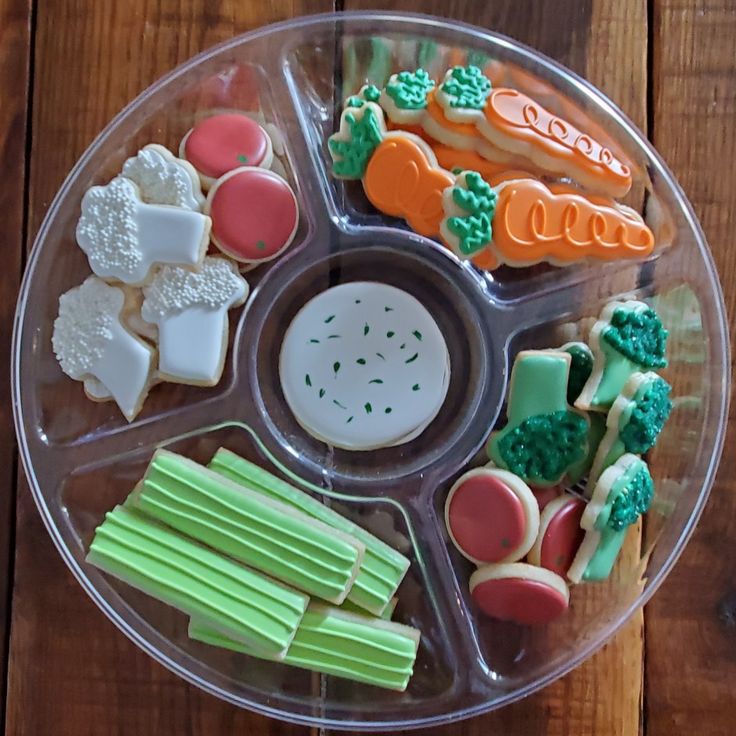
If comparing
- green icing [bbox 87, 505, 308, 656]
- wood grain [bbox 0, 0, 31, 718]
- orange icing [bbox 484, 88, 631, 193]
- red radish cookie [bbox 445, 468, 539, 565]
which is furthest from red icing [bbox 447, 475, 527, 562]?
wood grain [bbox 0, 0, 31, 718]

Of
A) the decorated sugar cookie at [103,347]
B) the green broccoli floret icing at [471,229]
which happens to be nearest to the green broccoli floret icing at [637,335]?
the green broccoli floret icing at [471,229]

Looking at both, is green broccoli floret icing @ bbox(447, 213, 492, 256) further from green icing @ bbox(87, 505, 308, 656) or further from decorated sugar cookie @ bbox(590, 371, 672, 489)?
green icing @ bbox(87, 505, 308, 656)

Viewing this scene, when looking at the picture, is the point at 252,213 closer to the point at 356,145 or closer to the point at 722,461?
the point at 356,145

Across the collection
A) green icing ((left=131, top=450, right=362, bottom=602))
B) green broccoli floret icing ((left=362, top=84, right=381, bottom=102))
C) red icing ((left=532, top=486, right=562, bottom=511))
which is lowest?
green icing ((left=131, top=450, right=362, bottom=602))

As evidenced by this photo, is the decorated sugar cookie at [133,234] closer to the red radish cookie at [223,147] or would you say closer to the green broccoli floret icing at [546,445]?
the red radish cookie at [223,147]

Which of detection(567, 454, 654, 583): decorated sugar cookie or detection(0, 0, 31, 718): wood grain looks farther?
detection(0, 0, 31, 718): wood grain

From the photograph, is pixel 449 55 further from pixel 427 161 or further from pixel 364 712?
pixel 364 712
